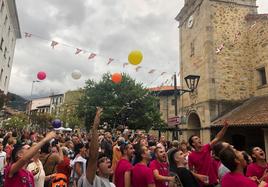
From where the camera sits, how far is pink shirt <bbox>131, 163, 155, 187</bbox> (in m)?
3.56

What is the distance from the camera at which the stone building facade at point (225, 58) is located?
602 inches

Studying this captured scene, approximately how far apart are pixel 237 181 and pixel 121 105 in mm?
21438

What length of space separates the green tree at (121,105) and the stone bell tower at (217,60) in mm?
7448

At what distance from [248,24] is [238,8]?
137cm

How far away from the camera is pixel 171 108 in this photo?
3397 cm

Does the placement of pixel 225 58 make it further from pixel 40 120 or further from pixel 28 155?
pixel 40 120

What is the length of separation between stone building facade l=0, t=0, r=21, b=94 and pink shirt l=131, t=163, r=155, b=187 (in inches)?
772

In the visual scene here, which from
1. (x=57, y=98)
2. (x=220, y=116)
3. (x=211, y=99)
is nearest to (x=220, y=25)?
(x=211, y=99)

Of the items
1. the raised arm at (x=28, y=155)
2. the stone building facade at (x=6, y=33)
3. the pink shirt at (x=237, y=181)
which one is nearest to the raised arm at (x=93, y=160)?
the raised arm at (x=28, y=155)

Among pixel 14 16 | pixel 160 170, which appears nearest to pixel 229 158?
pixel 160 170

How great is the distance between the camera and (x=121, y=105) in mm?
24125

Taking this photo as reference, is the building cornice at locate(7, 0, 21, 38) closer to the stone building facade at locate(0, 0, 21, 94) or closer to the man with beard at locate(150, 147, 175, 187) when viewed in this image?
the stone building facade at locate(0, 0, 21, 94)

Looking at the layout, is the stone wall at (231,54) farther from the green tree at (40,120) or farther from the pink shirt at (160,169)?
the green tree at (40,120)

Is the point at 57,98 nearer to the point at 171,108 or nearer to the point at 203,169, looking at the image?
the point at 171,108
